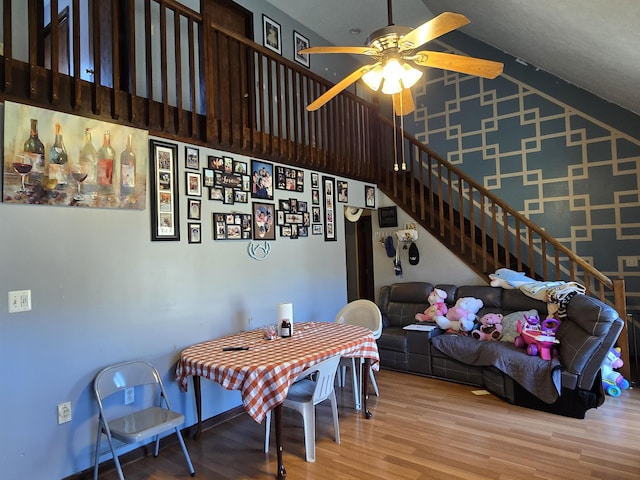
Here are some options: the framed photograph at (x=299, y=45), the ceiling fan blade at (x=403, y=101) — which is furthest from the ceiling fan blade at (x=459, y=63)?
the framed photograph at (x=299, y=45)

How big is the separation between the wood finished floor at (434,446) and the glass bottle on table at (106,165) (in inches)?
73.1

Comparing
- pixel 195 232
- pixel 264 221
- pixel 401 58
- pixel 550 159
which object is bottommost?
pixel 195 232

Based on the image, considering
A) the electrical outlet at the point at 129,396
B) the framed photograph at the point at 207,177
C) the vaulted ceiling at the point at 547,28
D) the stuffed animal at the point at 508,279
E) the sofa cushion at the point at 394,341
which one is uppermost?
the vaulted ceiling at the point at 547,28

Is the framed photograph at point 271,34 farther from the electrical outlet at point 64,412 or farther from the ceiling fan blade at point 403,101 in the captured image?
the electrical outlet at point 64,412

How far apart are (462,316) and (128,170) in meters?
3.46

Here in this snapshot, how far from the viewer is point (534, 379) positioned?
3100 mm

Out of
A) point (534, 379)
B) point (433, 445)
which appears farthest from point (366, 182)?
point (433, 445)

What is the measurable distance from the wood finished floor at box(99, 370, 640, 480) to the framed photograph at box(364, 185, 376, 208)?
268cm

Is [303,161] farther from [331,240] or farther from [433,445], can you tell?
[433,445]

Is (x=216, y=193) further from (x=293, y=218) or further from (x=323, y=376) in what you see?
(x=323, y=376)

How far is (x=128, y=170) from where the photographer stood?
261 cm

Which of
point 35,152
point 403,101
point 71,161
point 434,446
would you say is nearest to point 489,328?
point 434,446

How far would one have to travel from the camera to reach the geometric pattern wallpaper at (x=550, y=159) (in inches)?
175

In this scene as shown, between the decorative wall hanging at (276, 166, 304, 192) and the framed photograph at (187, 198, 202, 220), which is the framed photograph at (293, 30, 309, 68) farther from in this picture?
the framed photograph at (187, 198, 202, 220)
